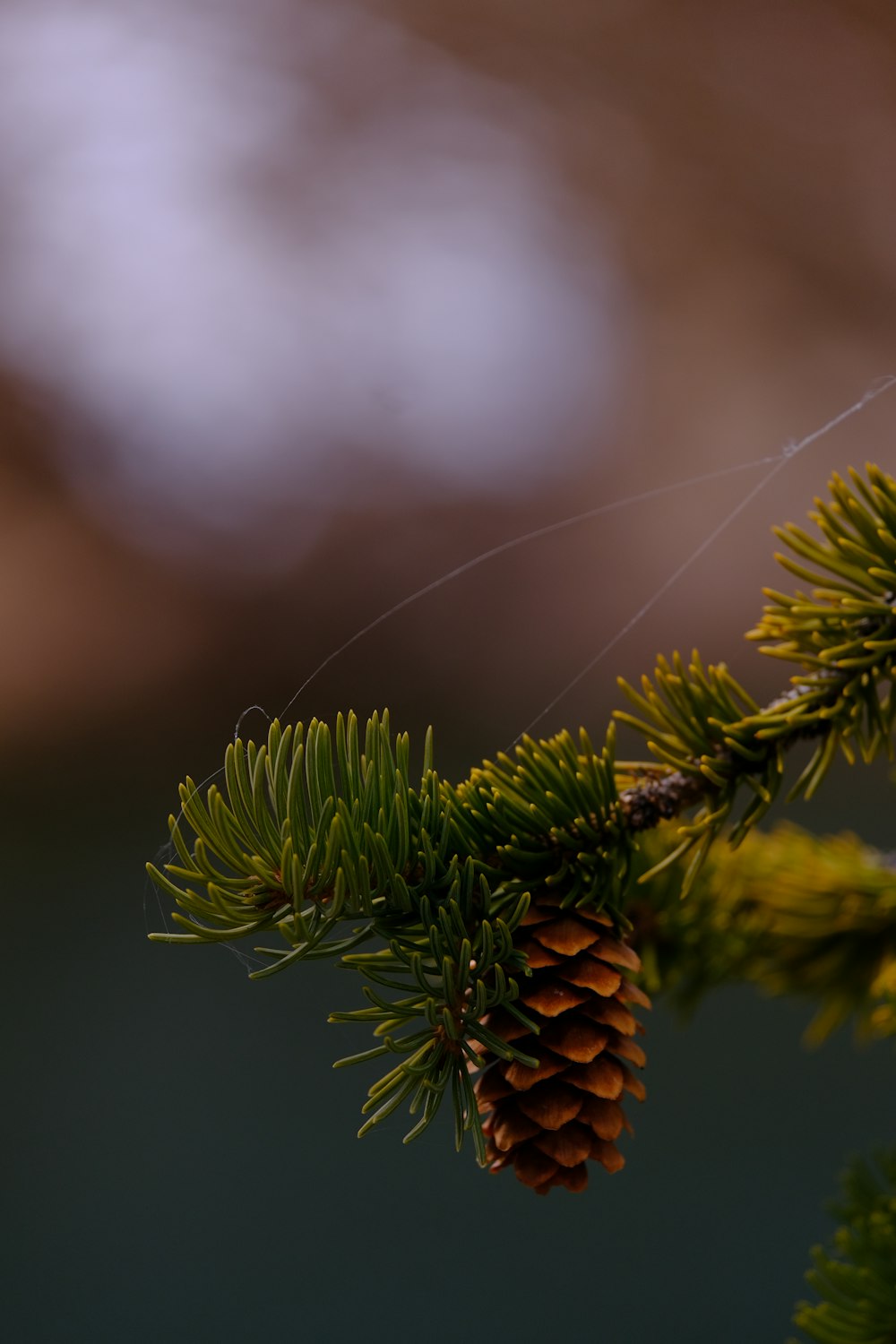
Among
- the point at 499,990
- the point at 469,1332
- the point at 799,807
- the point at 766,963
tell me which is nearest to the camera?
the point at 499,990

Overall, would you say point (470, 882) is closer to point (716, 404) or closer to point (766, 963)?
point (766, 963)

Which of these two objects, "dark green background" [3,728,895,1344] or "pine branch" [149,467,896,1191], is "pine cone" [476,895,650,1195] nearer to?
"pine branch" [149,467,896,1191]

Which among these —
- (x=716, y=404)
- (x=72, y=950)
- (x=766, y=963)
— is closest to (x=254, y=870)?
(x=766, y=963)

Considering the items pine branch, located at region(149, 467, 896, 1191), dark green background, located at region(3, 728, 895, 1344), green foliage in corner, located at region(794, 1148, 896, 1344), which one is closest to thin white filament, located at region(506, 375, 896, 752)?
pine branch, located at region(149, 467, 896, 1191)

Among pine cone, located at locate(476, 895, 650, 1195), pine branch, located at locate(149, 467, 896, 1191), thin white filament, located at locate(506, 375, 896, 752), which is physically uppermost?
thin white filament, located at locate(506, 375, 896, 752)

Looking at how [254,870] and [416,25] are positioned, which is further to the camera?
[416,25]

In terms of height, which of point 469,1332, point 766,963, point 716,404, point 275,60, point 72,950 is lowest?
point 469,1332

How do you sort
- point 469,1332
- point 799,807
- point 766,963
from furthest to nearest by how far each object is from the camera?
point 799,807
point 469,1332
point 766,963
